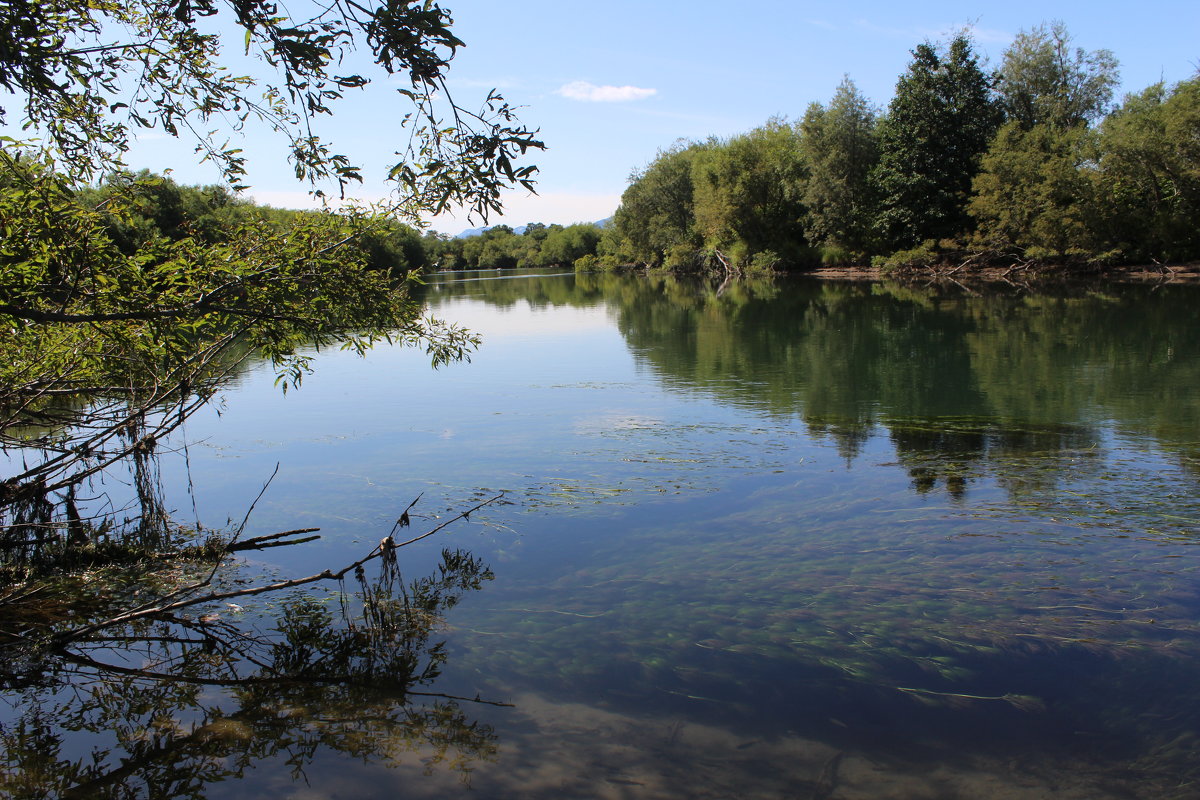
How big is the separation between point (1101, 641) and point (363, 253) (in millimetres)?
7294

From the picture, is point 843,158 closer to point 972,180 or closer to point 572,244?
point 972,180

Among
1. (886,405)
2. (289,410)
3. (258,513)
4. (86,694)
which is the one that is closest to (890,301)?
(886,405)

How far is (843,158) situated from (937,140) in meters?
7.03

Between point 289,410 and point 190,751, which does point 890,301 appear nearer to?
point 289,410

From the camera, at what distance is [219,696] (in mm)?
5867

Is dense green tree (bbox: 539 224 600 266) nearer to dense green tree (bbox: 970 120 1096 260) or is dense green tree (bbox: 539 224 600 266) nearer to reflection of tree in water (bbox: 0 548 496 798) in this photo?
dense green tree (bbox: 970 120 1096 260)

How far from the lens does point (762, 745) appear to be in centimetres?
514

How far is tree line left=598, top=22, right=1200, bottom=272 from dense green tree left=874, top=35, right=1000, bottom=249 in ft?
0.29

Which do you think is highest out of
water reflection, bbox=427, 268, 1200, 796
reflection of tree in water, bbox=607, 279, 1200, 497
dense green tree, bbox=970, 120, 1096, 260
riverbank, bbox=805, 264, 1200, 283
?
dense green tree, bbox=970, 120, 1096, 260

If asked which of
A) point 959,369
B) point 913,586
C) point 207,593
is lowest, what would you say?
point 913,586

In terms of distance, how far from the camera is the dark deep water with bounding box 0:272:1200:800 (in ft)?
16.4

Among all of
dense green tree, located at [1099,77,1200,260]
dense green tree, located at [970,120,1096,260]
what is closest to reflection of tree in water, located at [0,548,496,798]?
dense green tree, located at [1099,77,1200,260]

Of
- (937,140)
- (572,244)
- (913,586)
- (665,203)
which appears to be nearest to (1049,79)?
(937,140)

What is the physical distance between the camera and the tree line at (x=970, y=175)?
146 ft
